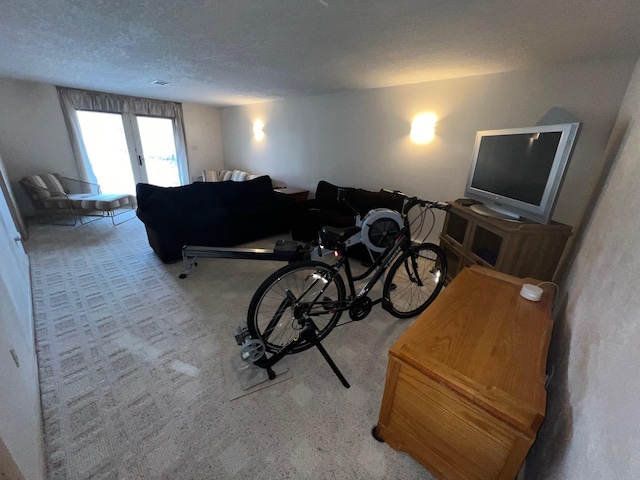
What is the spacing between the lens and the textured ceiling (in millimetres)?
1396

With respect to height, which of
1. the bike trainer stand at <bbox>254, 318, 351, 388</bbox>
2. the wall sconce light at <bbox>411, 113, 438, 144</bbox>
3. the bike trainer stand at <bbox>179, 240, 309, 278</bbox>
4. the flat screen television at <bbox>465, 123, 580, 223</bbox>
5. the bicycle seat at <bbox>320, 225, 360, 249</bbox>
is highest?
the wall sconce light at <bbox>411, 113, 438, 144</bbox>

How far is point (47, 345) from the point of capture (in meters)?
1.66

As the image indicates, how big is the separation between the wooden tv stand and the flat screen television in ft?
0.35

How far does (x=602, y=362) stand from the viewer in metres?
0.65

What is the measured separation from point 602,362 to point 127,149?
22.2 ft

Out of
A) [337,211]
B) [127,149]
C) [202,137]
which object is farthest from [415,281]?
[202,137]

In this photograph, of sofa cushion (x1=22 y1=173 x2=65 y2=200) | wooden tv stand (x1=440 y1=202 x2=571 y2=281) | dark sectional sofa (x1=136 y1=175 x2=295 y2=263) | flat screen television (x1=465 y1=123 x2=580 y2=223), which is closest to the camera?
flat screen television (x1=465 y1=123 x2=580 y2=223)

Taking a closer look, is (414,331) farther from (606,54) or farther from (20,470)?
(606,54)

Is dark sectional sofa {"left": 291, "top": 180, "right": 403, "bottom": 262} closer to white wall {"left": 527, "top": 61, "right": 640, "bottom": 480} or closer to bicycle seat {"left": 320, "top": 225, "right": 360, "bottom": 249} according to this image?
bicycle seat {"left": 320, "top": 225, "right": 360, "bottom": 249}

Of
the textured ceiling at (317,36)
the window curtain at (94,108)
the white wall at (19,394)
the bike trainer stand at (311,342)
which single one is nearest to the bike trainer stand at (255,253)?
the bike trainer stand at (311,342)

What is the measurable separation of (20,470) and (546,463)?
1727 millimetres

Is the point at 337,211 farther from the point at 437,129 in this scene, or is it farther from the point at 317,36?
the point at 317,36

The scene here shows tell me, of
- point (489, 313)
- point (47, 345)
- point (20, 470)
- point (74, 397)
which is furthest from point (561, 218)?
point (47, 345)

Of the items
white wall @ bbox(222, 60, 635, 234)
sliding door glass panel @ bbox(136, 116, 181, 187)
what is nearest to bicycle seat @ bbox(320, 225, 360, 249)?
white wall @ bbox(222, 60, 635, 234)
